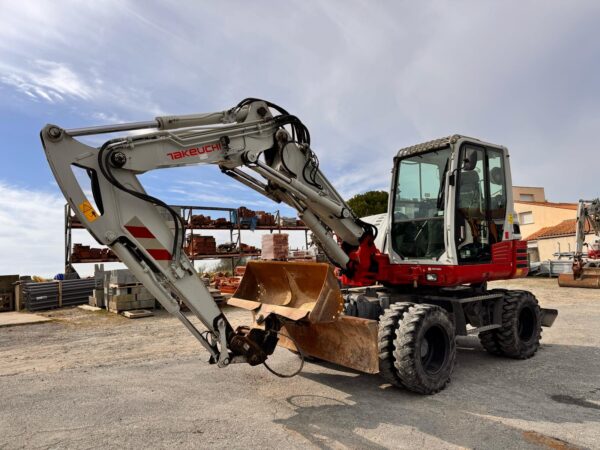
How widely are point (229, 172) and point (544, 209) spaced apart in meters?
34.3

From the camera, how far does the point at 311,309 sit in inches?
208

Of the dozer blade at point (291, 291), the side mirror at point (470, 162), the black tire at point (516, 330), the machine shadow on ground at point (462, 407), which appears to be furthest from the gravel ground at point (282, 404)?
the side mirror at point (470, 162)

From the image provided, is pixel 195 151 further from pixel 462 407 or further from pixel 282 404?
pixel 462 407

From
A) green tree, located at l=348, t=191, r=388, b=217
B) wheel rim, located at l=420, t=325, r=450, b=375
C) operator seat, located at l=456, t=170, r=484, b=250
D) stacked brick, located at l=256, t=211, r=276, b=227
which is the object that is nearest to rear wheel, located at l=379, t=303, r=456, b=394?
wheel rim, located at l=420, t=325, r=450, b=375

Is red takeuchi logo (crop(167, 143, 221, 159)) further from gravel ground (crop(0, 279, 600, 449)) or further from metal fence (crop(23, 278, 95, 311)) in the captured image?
metal fence (crop(23, 278, 95, 311))

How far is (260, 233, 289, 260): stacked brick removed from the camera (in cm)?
2016

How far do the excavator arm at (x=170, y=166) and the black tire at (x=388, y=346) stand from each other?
82 cm

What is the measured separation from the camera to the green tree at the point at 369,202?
117 feet

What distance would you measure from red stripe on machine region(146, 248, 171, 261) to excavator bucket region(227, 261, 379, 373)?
1337mm

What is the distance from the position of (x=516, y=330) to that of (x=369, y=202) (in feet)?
96.4

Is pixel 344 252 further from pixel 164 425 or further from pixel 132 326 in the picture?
pixel 132 326

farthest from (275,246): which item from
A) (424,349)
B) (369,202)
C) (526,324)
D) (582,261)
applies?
(369,202)

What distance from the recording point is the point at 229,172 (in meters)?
5.81

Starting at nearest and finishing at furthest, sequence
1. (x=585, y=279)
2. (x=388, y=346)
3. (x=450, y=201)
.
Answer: (x=388, y=346) < (x=450, y=201) < (x=585, y=279)
